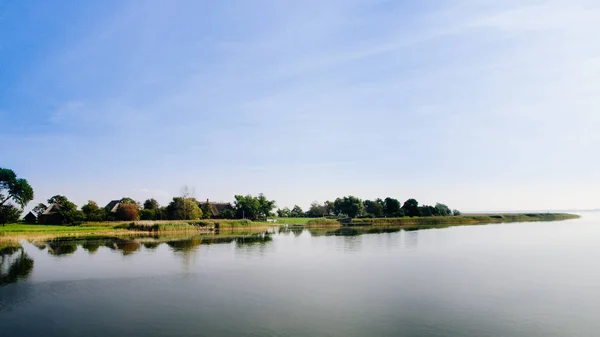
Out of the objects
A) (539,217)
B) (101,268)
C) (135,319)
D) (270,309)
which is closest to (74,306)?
→ (135,319)

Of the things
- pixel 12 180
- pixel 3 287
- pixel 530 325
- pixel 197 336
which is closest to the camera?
pixel 197 336

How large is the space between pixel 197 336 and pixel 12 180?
82.5m

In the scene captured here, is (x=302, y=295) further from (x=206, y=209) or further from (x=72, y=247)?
(x=206, y=209)

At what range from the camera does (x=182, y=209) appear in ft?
297

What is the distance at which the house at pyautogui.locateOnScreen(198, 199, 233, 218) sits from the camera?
108m

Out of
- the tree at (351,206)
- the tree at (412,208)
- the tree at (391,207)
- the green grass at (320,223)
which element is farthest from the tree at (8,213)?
the tree at (412,208)

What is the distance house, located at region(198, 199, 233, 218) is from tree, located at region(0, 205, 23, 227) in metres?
42.2

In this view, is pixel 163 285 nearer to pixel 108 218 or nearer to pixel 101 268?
pixel 101 268

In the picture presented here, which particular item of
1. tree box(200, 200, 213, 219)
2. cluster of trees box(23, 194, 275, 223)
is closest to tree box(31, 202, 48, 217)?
cluster of trees box(23, 194, 275, 223)

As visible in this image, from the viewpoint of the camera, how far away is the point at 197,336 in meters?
14.8

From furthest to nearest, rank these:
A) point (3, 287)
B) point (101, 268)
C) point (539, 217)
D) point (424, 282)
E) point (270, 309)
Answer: point (539, 217)
point (101, 268)
point (424, 282)
point (3, 287)
point (270, 309)

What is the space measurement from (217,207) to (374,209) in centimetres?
5439

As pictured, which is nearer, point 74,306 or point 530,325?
point 530,325

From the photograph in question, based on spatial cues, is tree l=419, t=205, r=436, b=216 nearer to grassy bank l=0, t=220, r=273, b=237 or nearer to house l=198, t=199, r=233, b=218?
grassy bank l=0, t=220, r=273, b=237
